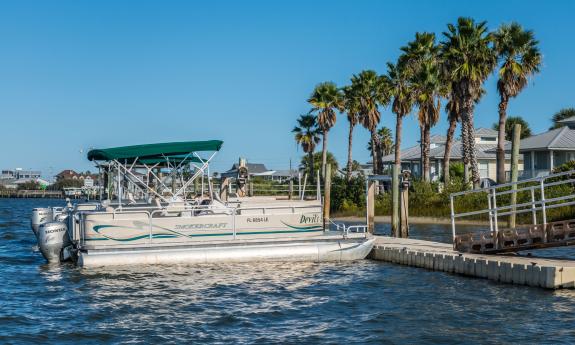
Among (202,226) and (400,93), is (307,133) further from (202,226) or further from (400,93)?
(202,226)

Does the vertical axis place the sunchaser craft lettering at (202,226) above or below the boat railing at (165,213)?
below

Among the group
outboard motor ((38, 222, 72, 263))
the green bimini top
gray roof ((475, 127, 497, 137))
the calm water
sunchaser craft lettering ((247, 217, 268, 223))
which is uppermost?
gray roof ((475, 127, 497, 137))

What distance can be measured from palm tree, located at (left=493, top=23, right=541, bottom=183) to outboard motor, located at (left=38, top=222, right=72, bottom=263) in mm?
27857

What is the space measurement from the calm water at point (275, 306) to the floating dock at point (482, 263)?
0.98ft

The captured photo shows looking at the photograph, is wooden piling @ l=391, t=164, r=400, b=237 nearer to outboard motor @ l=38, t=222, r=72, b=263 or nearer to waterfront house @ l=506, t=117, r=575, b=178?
outboard motor @ l=38, t=222, r=72, b=263

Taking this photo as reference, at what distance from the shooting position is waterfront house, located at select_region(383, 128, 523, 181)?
6256 centimetres

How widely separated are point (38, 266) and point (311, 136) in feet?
162

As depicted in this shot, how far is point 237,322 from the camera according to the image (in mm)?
15539

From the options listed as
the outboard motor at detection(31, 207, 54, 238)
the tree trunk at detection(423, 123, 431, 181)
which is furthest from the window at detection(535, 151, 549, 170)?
the outboard motor at detection(31, 207, 54, 238)

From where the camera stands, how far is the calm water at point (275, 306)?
14.4 metres

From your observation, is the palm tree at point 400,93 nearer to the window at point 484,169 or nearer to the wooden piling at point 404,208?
the window at point 484,169

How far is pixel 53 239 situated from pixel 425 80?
3691 cm

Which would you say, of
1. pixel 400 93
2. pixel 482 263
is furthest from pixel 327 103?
pixel 482 263

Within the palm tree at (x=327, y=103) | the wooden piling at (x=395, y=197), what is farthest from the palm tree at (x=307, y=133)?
the wooden piling at (x=395, y=197)
